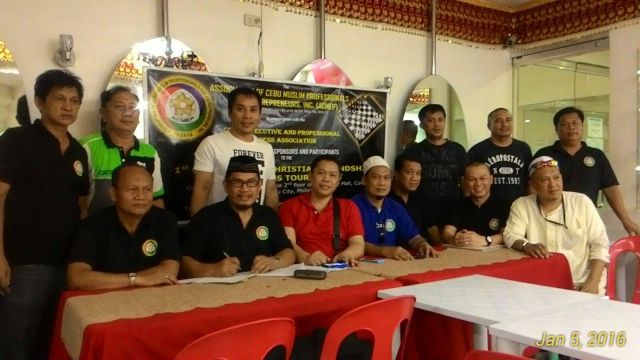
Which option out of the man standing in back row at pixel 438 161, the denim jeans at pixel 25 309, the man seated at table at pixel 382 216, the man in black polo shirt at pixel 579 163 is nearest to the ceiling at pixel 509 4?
the man standing in back row at pixel 438 161

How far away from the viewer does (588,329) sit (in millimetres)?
1533

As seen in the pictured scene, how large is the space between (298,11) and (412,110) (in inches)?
48.4

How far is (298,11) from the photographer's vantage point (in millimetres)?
3707

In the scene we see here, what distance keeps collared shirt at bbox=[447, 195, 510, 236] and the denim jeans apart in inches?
85.1

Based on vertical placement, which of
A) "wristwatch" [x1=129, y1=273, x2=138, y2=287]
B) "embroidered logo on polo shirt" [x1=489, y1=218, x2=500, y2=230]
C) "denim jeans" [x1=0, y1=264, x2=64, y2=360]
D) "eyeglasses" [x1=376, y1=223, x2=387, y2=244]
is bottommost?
"denim jeans" [x1=0, y1=264, x2=64, y2=360]

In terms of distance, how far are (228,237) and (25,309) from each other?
2.94 feet

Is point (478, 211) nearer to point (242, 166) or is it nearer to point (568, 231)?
point (568, 231)

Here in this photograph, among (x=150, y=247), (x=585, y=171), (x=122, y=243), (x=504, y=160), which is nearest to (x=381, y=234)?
(x=504, y=160)

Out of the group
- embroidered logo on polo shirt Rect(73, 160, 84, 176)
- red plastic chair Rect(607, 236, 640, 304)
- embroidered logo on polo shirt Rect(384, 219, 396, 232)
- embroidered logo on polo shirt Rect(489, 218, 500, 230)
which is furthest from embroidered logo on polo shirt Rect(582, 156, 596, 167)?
embroidered logo on polo shirt Rect(73, 160, 84, 176)

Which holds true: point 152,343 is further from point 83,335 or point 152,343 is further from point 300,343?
point 300,343

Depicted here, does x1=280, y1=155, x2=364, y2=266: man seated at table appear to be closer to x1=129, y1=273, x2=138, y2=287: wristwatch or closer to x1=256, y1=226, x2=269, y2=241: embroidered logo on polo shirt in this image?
x1=256, y1=226, x2=269, y2=241: embroidered logo on polo shirt

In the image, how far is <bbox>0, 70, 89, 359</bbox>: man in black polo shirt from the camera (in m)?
2.21
